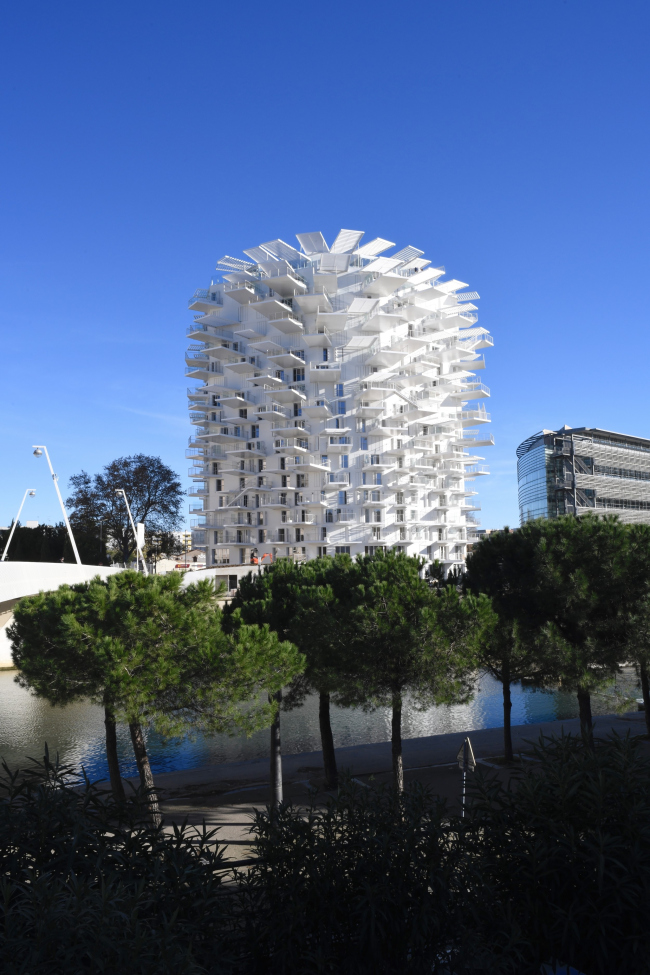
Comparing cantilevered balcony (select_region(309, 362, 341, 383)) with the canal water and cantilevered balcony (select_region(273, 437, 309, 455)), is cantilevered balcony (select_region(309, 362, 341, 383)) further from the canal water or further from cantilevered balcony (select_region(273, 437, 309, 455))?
the canal water

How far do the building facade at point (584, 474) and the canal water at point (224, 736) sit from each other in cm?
5497

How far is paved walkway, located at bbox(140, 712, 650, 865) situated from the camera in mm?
15898

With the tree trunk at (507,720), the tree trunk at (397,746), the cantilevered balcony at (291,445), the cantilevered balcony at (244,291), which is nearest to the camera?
the tree trunk at (397,746)

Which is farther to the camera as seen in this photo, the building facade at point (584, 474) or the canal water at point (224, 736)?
the building facade at point (584, 474)

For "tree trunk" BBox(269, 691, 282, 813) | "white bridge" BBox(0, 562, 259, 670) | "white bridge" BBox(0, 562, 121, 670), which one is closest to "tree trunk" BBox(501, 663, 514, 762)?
"tree trunk" BBox(269, 691, 282, 813)

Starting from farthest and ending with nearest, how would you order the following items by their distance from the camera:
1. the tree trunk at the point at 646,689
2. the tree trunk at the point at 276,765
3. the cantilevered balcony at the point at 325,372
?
the cantilevered balcony at the point at 325,372
the tree trunk at the point at 646,689
the tree trunk at the point at 276,765

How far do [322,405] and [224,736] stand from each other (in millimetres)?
48902

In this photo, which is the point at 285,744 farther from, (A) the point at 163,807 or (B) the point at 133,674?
(B) the point at 133,674

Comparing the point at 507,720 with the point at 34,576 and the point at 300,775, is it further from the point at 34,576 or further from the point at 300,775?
the point at 34,576

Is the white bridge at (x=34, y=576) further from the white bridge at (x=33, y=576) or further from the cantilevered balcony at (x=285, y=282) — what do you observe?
the cantilevered balcony at (x=285, y=282)

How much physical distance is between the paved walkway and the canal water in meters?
1.71

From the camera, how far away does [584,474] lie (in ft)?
283

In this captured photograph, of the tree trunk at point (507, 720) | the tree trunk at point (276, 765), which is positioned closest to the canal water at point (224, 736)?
the tree trunk at point (507, 720)

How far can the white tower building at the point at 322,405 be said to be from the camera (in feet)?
238
